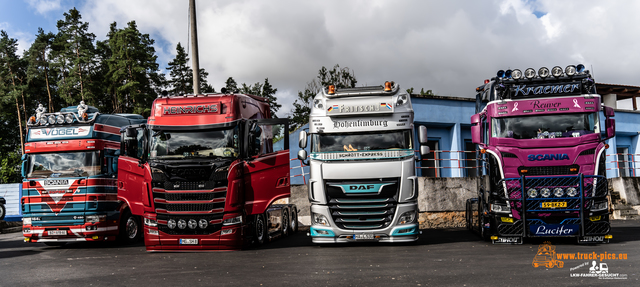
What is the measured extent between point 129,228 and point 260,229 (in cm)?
454

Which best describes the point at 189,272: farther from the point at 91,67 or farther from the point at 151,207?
the point at 91,67

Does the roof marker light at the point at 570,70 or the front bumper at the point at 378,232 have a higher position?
the roof marker light at the point at 570,70

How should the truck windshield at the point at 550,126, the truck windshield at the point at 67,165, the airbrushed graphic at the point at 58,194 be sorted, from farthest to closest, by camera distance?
1. the truck windshield at the point at 67,165
2. the airbrushed graphic at the point at 58,194
3. the truck windshield at the point at 550,126

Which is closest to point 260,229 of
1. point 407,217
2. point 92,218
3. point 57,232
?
point 407,217

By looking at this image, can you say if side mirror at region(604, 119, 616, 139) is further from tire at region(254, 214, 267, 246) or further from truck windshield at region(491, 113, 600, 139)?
tire at region(254, 214, 267, 246)

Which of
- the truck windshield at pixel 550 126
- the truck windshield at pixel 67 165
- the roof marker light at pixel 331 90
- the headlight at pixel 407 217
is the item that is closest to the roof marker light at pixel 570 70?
the truck windshield at pixel 550 126


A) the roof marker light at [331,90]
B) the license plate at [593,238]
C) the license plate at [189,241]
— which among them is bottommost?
the license plate at [593,238]

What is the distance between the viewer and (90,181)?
44.1 feet

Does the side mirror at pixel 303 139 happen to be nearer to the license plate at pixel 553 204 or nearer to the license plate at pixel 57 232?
the license plate at pixel 553 204

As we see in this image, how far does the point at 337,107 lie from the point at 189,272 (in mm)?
5140

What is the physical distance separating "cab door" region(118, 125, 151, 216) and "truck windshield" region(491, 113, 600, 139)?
8.17 meters

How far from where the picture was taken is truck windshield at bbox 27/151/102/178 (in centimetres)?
1357

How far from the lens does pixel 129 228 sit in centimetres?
1477

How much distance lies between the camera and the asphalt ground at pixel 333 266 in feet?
24.2
